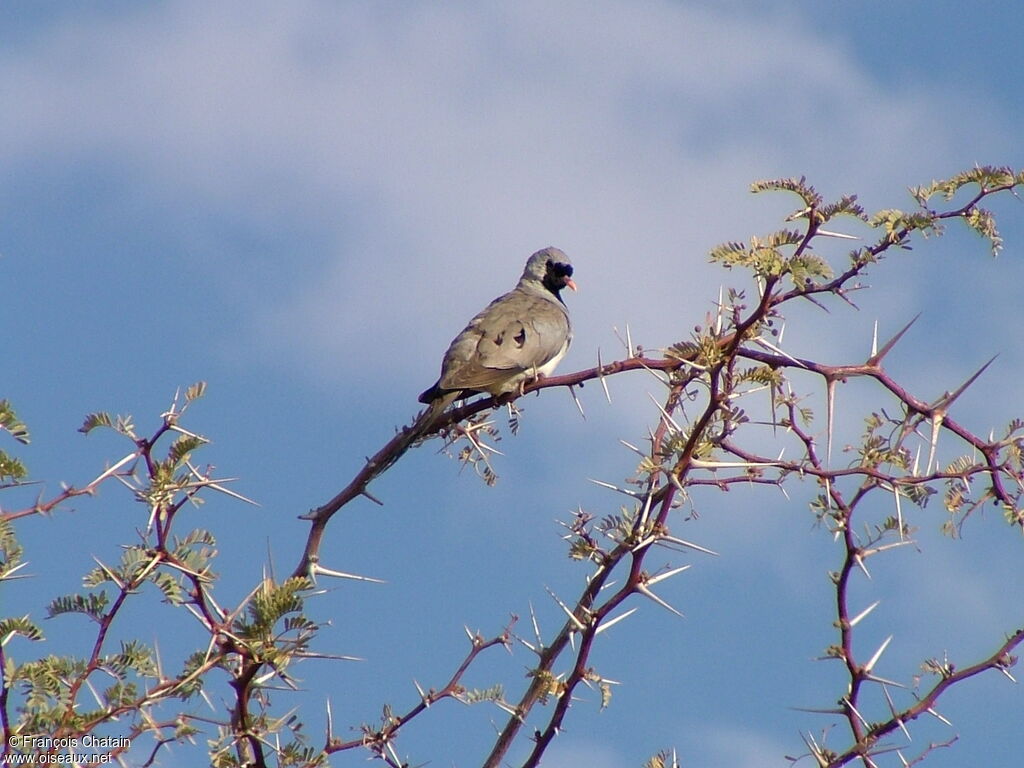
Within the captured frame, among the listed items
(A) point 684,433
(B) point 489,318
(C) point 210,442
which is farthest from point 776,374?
(B) point 489,318

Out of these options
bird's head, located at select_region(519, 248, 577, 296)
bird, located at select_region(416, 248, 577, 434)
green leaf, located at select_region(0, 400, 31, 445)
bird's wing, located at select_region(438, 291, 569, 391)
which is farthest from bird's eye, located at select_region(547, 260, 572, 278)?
green leaf, located at select_region(0, 400, 31, 445)

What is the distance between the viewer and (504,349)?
9.25 meters

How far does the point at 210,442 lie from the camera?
453 cm

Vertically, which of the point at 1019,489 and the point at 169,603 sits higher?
the point at 1019,489

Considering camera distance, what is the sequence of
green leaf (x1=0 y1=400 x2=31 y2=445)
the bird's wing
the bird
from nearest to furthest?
1. green leaf (x1=0 y1=400 x2=31 y2=445)
2. the bird
3. the bird's wing

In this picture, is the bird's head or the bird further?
the bird's head

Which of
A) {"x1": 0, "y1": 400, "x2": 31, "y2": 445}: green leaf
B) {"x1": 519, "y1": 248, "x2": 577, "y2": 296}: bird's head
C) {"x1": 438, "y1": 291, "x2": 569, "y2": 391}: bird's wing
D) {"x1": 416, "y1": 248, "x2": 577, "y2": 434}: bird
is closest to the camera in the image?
{"x1": 0, "y1": 400, "x2": 31, "y2": 445}: green leaf

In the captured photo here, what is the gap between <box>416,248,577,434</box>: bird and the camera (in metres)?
8.20

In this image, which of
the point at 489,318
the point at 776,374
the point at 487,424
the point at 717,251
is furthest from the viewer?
the point at 489,318

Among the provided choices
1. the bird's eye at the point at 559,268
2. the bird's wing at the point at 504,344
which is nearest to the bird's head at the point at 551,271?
the bird's eye at the point at 559,268

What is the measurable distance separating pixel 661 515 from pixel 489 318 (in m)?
5.42

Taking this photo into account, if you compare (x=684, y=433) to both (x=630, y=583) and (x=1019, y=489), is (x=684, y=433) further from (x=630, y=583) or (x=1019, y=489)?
(x=1019, y=489)

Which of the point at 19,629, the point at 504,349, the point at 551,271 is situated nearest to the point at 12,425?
the point at 19,629

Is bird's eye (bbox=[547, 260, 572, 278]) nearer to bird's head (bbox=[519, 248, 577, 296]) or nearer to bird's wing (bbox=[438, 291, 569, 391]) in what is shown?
bird's head (bbox=[519, 248, 577, 296])
